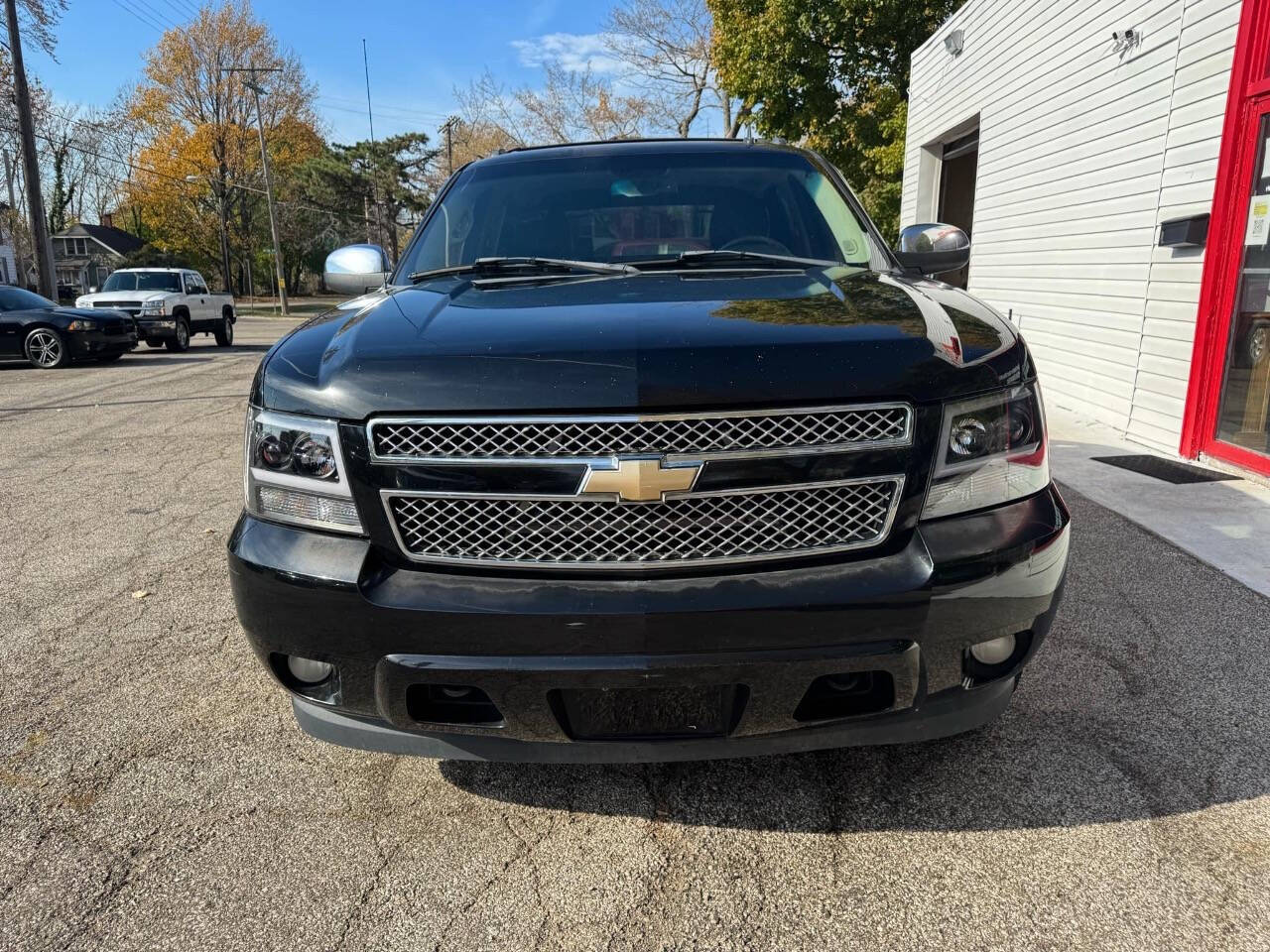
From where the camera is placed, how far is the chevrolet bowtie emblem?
1.80 m

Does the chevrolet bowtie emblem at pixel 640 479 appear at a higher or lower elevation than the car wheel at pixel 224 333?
higher

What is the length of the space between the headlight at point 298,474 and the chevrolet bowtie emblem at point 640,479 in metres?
0.55

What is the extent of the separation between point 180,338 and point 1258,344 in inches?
732

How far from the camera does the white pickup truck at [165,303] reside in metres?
17.5

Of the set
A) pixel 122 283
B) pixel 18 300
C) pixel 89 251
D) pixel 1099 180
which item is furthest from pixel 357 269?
pixel 89 251

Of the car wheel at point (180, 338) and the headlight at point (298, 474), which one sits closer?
the headlight at point (298, 474)

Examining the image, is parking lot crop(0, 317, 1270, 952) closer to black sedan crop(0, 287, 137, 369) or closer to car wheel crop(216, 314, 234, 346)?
black sedan crop(0, 287, 137, 369)

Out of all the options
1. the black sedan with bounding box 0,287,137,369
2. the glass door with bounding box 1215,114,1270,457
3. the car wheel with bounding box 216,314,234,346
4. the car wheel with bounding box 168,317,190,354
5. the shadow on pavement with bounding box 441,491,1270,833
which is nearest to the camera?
the shadow on pavement with bounding box 441,491,1270,833

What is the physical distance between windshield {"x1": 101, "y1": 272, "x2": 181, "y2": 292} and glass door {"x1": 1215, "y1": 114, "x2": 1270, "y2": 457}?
63.1 ft

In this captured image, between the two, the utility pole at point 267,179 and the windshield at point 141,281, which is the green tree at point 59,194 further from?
the windshield at point 141,281

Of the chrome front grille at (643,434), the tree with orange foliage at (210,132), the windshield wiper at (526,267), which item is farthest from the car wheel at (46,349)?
the tree with orange foliage at (210,132)

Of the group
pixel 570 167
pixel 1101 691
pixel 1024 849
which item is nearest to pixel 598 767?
pixel 1024 849

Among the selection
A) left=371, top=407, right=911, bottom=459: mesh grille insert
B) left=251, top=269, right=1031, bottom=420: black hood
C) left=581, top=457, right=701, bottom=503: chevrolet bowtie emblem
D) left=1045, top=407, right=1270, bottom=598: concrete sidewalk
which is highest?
left=251, top=269, right=1031, bottom=420: black hood

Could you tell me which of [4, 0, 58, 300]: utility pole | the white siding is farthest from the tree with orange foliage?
the white siding
